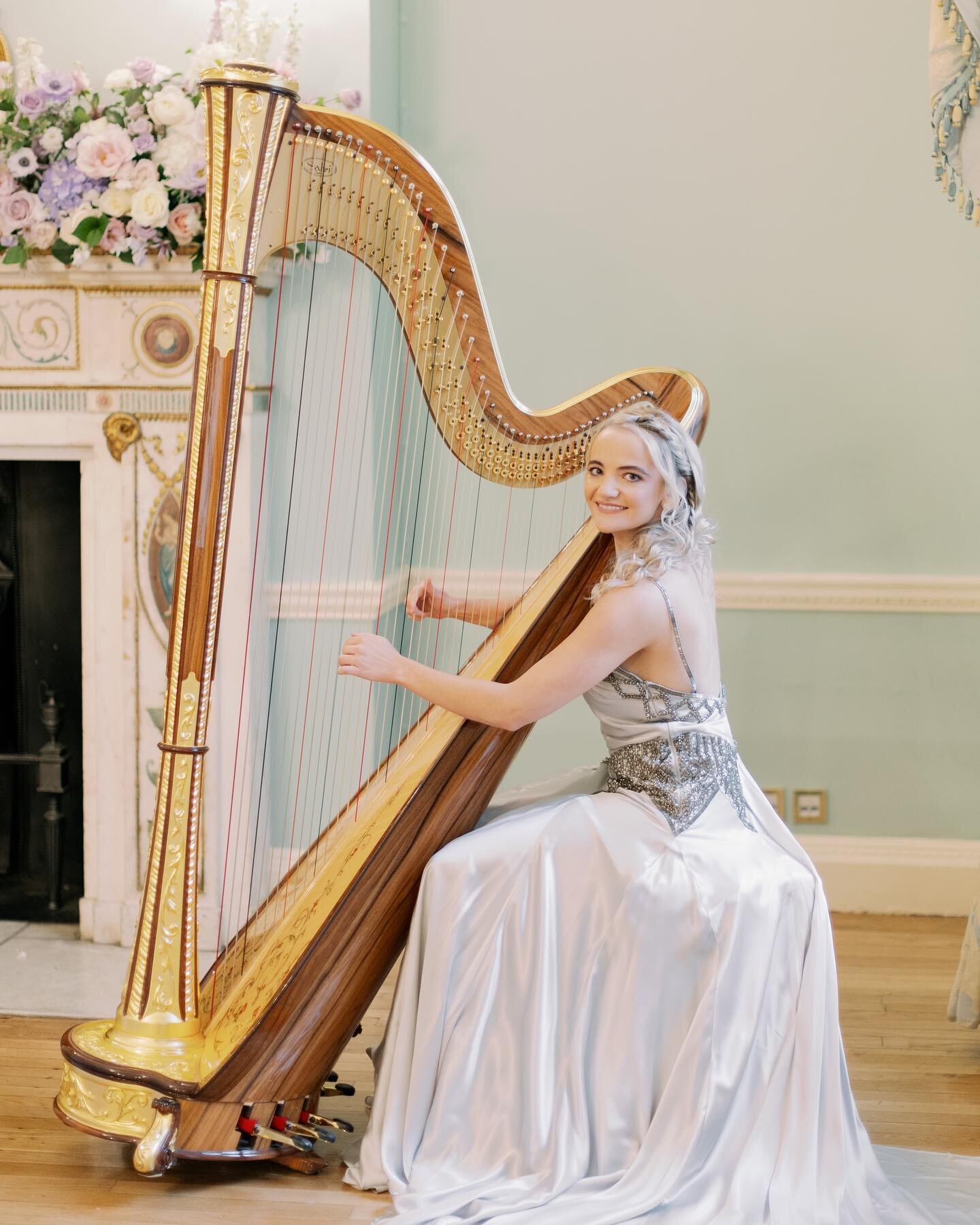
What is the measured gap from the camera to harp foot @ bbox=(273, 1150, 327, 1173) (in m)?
2.28

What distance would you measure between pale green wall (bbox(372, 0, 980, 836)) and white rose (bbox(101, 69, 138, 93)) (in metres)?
0.70

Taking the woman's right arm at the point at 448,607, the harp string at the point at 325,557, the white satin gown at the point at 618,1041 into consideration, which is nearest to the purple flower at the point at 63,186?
the harp string at the point at 325,557

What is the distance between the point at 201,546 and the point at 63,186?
153 centimetres

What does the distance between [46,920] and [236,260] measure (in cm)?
224

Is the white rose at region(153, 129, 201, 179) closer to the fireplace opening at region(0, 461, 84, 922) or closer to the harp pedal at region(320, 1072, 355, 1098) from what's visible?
the fireplace opening at region(0, 461, 84, 922)

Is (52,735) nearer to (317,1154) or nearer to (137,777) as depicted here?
(137,777)

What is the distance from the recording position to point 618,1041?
217cm

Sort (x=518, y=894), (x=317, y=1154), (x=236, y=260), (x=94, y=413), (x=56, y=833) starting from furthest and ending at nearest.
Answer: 1. (x=56, y=833)
2. (x=94, y=413)
3. (x=317, y=1154)
4. (x=518, y=894)
5. (x=236, y=260)

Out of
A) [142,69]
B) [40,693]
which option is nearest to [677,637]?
[142,69]

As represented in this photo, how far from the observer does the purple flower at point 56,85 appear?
3.19 m

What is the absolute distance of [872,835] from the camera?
12.4ft

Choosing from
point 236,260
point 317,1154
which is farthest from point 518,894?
point 236,260

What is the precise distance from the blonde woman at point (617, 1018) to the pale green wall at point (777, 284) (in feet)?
4.87

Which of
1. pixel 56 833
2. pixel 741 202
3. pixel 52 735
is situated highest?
pixel 741 202
